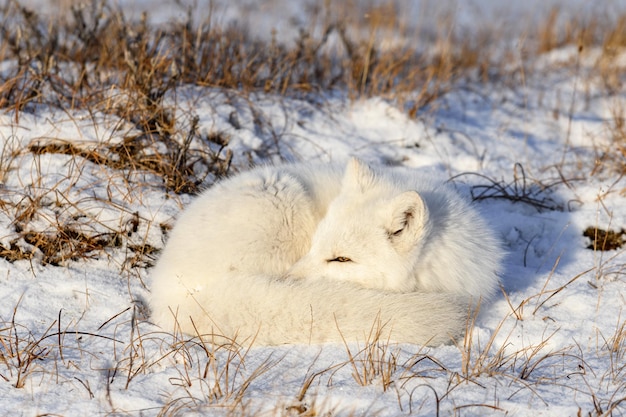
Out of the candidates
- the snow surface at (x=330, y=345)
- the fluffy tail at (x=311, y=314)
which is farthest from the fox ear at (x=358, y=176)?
the snow surface at (x=330, y=345)

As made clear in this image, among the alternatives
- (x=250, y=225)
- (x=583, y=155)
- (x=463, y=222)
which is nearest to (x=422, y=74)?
(x=583, y=155)

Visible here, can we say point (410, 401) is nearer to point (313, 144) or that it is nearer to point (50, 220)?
point (50, 220)

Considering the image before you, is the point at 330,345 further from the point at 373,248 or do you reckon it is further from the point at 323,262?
the point at 373,248

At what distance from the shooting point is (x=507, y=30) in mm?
10016

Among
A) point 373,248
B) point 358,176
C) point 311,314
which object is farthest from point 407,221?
point 311,314

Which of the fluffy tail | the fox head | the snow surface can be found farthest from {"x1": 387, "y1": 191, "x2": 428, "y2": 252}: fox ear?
the snow surface

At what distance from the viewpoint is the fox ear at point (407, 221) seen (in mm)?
2736

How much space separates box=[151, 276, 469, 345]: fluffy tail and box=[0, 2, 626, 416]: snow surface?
71 millimetres

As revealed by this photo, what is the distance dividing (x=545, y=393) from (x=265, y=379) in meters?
1.02

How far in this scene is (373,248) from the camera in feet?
9.37

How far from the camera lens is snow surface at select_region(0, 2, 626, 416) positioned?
2086 mm

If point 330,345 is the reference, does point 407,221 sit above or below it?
above

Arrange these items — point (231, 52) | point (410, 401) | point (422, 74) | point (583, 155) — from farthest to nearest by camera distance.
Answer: point (422, 74)
point (231, 52)
point (583, 155)
point (410, 401)

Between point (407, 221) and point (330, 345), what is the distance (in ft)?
2.33
